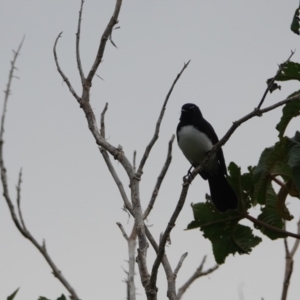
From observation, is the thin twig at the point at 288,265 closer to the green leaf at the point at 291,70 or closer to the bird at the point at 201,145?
the green leaf at the point at 291,70

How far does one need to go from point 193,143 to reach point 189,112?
0.57 metres

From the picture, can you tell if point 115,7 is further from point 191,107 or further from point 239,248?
point 191,107

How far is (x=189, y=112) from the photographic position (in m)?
7.66

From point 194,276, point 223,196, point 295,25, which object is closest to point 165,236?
point 194,276

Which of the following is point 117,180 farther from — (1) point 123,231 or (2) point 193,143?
(2) point 193,143

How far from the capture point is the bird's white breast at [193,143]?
7.21 meters

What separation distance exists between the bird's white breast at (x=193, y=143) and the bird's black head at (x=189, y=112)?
243 mm

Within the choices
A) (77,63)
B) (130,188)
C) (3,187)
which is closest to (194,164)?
(77,63)

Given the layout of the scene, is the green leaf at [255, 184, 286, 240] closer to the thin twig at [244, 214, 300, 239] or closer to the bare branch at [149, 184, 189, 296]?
the thin twig at [244, 214, 300, 239]

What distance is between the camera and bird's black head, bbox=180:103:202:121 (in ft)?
25.0

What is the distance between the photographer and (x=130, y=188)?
3.64m

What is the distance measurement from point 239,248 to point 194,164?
363 cm

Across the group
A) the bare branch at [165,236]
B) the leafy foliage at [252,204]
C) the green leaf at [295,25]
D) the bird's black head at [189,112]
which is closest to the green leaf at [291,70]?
the green leaf at [295,25]

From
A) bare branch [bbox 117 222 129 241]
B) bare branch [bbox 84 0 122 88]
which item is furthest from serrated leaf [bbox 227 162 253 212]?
bare branch [bbox 84 0 122 88]
